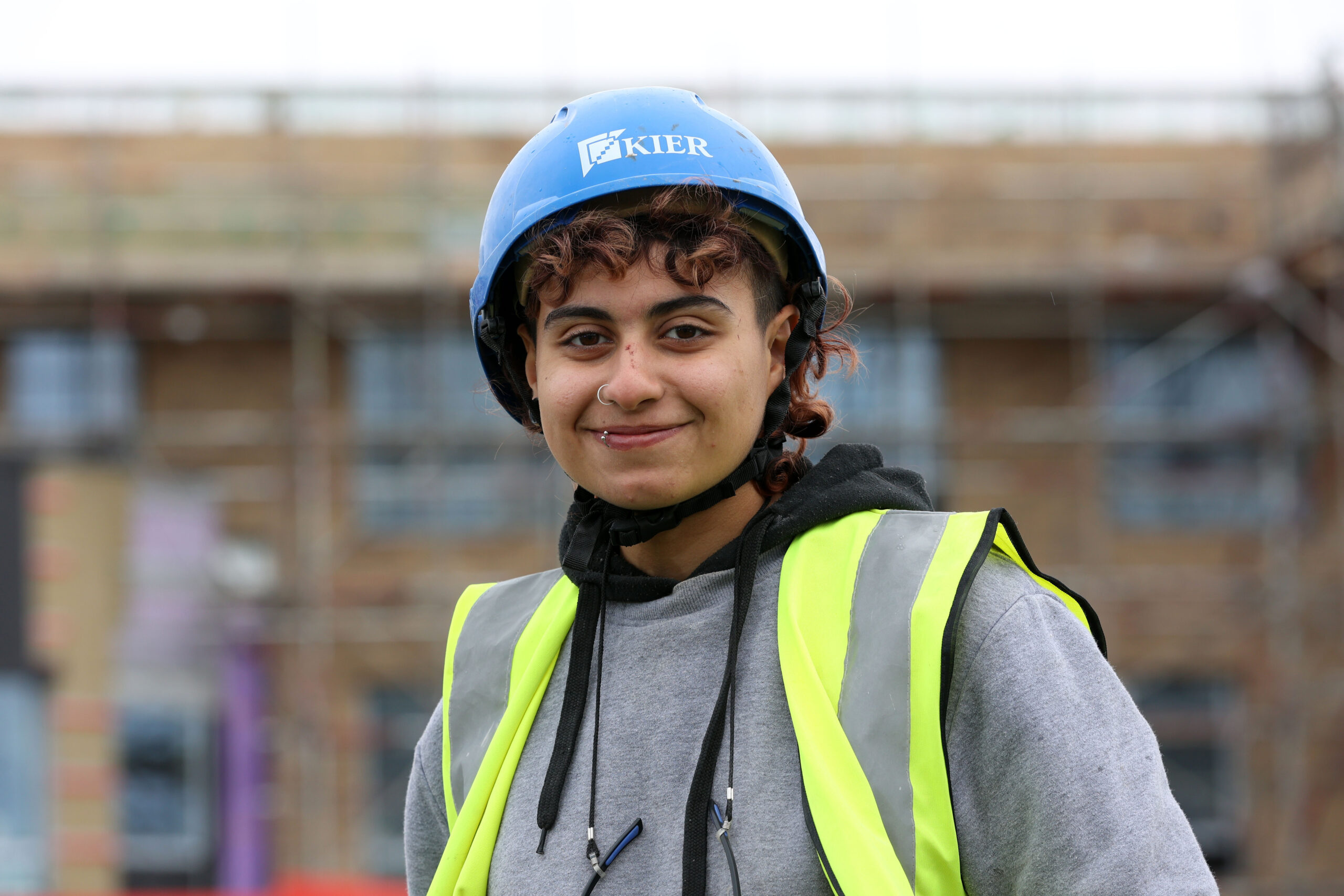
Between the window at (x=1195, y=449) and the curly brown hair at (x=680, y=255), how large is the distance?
31.2ft

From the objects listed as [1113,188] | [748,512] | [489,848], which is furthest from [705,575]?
[1113,188]

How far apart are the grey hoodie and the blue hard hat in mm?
345

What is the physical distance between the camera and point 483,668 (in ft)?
6.15

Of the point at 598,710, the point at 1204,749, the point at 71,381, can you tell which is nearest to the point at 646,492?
the point at 598,710

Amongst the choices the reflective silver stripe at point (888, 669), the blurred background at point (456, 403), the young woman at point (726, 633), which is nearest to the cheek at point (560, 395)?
the young woman at point (726, 633)

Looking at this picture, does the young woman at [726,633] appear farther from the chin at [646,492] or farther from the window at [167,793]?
the window at [167,793]

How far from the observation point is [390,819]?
34.1ft

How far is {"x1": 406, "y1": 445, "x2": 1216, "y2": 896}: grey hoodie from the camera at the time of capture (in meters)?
1.31

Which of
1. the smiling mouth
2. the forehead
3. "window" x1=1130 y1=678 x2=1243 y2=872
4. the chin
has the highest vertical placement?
the forehead

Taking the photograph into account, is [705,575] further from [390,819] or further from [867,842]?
[390,819]

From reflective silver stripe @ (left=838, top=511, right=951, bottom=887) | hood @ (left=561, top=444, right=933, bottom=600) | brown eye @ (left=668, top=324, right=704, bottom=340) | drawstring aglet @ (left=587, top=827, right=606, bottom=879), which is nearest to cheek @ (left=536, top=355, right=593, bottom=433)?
brown eye @ (left=668, top=324, right=704, bottom=340)

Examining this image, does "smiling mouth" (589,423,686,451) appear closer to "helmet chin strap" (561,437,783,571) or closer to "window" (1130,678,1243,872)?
"helmet chin strap" (561,437,783,571)

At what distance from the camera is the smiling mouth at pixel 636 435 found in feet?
5.37

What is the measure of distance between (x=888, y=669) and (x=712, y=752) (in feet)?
0.77
